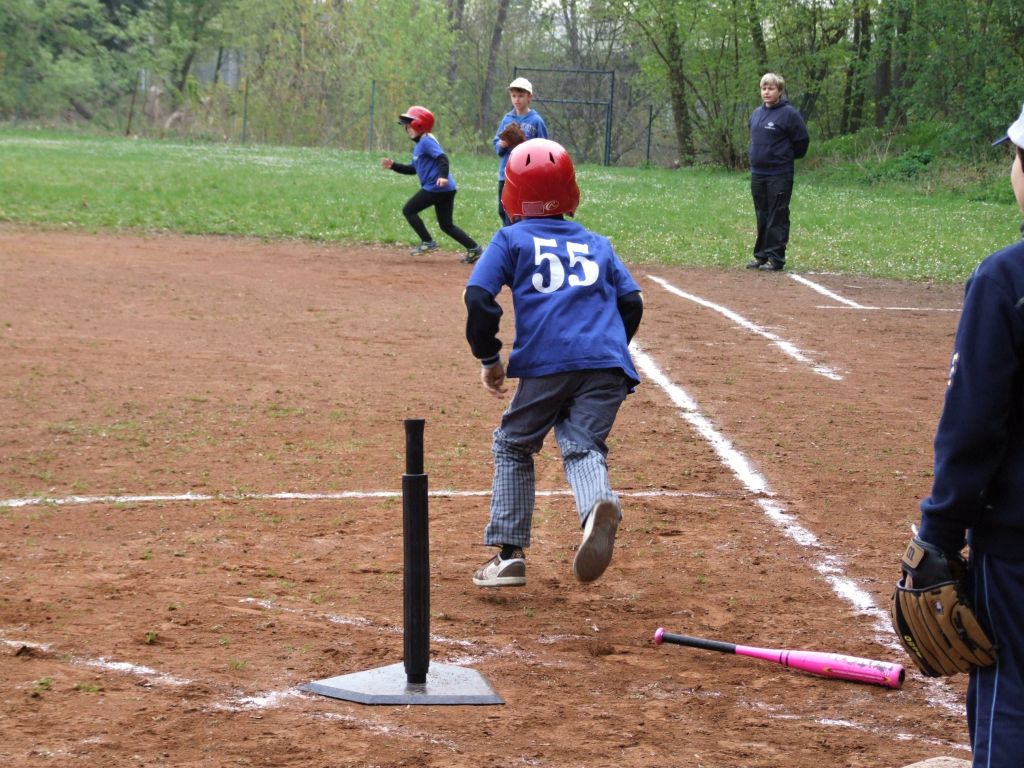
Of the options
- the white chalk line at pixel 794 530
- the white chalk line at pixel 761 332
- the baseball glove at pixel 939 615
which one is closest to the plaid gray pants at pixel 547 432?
the white chalk line at pixel 794 530

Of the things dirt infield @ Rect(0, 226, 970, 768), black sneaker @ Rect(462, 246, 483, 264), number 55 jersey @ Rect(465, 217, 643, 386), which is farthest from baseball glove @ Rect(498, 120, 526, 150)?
number 55 jersey @ Rect(465, 217, 643, 386)

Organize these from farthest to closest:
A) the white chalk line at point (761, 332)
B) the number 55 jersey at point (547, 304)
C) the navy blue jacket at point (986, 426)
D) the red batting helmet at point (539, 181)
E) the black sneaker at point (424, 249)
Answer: the black sneaker at point (424, 249) → the white chalk line at point (761, 332) → the red batting helmet at point (539, 181) → the number 55 jersey at point (547, 304) → the navy blue jacket at point (986, 426)

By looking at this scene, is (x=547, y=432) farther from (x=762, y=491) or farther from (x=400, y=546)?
(x=762, y=491)

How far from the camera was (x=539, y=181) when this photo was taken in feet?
17.2

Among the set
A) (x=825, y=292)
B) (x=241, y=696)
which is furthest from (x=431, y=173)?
(x=241, y=696)

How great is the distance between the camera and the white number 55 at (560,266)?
16.8 ft

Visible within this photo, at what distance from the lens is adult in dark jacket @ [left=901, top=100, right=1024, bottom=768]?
102 inches

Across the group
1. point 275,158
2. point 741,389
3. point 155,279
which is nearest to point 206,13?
point 275,158

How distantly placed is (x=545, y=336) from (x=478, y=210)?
1625 cm

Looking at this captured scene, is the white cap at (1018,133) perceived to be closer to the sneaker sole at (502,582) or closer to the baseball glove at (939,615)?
the baseball glove at (939,615)

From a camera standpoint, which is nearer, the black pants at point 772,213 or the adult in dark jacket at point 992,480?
the adult in dark jacket at point 992,480

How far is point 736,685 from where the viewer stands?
14.4ft

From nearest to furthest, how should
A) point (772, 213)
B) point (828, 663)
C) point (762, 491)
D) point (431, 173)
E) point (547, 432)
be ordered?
point (828, 663), point (547, 432), point (762, 491), point (431, 173), point (772, 213)

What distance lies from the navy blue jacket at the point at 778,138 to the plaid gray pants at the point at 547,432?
37.5ft
